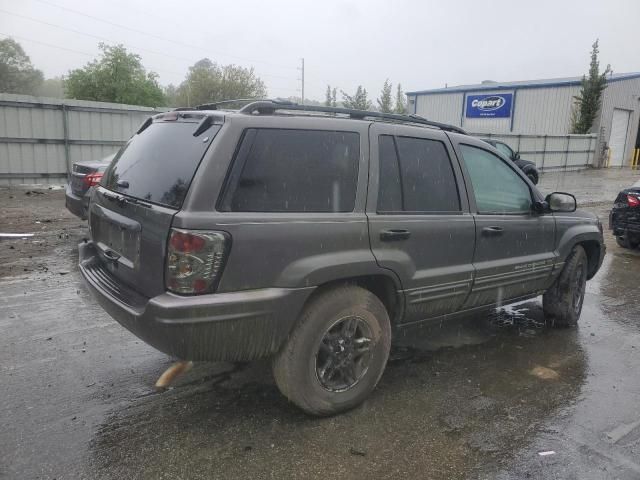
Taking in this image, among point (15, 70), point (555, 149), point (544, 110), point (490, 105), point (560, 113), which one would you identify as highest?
point (15, 70)

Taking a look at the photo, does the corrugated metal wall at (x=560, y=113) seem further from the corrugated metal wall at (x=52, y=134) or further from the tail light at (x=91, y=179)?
the tail light at (x=91, y=179)

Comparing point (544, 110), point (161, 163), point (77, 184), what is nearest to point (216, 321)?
point (161, 163)

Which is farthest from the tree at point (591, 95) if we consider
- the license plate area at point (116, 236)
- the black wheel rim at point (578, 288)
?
the license plate area at point (116, 236)

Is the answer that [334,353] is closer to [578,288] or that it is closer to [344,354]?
[344,354]

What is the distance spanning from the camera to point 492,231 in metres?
3.79

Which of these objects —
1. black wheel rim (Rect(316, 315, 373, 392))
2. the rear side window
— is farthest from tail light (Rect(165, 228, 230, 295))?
black wheel rim (Rect(316, 315, 373, 392))

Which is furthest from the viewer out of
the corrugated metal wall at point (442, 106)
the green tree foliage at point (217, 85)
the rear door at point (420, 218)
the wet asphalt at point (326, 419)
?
the green tree foliage at point (217, 85)

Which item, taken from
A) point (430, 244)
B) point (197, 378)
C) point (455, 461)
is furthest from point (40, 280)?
point (455, 461)

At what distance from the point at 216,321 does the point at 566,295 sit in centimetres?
364

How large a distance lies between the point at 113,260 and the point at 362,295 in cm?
153

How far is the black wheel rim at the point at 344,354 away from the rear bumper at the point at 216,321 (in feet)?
1.15

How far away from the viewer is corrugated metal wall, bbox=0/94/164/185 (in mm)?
12758

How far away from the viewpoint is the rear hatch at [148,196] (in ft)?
8.84

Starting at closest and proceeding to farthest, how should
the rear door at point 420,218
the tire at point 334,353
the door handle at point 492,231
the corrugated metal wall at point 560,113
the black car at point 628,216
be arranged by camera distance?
the tire at point 334,353 → the rear door at point 420,218 → the door handle at point 492,231 → the black car at point 628,216 → the corrugated metal wall at point 560,113
